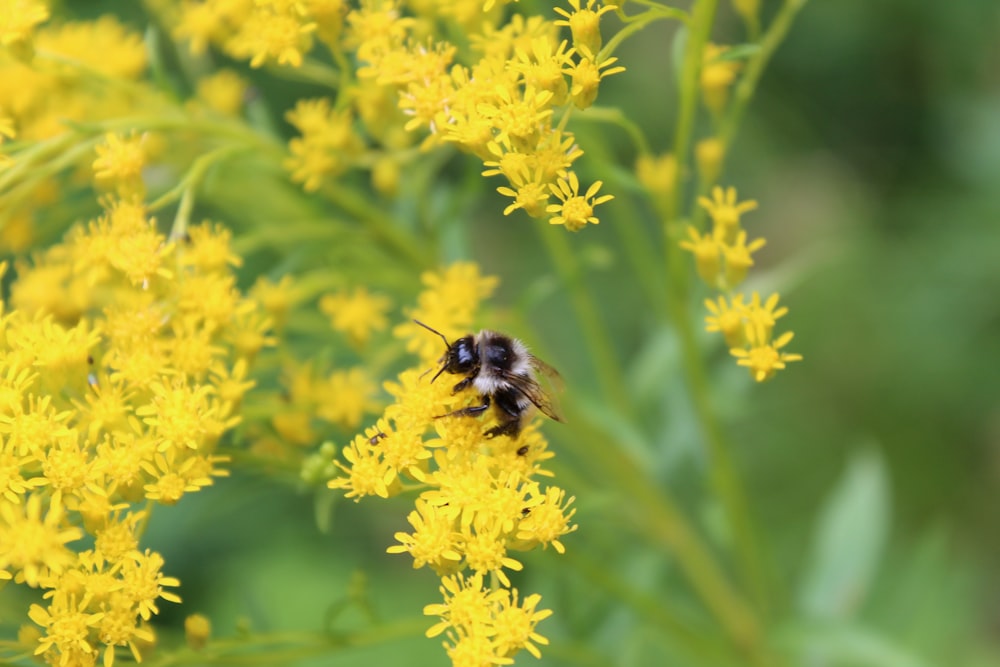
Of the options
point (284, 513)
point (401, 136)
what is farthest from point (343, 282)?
point (284, 513)

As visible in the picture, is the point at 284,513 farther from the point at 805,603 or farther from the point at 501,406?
the point at 501,406

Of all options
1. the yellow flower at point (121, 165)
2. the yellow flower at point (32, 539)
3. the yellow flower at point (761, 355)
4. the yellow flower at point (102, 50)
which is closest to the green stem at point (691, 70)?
the yellow flower at point (761, 355)

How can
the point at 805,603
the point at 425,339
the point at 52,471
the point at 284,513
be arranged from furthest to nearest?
the point at 284,513 < the point at 805,603 < the point at 425,339 < the point at 52,471

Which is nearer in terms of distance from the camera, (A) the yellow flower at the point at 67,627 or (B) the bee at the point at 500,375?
(A) the yellow flower at the point at 67,627

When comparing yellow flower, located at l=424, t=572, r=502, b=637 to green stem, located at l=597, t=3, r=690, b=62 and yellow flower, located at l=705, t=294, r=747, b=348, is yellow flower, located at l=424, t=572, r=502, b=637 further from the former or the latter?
green stem, located at l=597, t=3, r=690, b=62

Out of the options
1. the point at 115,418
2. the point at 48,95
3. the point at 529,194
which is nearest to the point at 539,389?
the point at 529,194

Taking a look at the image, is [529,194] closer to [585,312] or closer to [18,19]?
[585,312]

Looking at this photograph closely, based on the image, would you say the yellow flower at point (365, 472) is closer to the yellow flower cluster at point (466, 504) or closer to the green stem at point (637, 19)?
the yellow flower cluster at point (466, 504)
